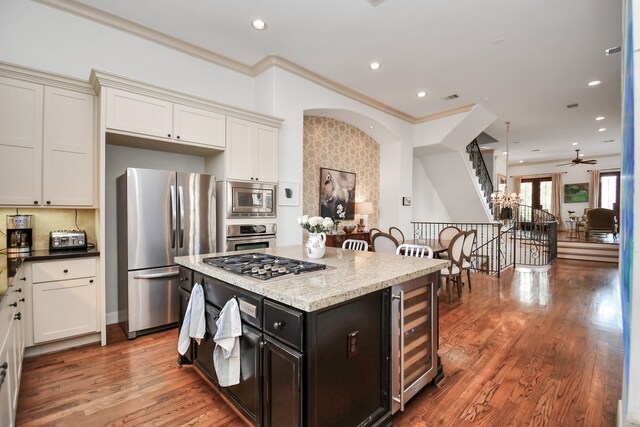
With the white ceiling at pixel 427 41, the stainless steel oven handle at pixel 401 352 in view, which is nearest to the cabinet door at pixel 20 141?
the white ceiling at pixel 427 41

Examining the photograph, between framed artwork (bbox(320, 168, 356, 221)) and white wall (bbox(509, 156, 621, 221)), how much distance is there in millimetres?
11359

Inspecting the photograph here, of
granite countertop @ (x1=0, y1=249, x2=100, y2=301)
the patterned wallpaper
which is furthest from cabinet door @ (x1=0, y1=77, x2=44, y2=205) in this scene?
the patterned wallpaper

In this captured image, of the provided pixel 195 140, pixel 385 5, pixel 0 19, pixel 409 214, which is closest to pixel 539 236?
pixel 409 214

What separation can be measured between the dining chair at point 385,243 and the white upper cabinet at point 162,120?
244 cm

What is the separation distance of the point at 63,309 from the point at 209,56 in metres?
3.40

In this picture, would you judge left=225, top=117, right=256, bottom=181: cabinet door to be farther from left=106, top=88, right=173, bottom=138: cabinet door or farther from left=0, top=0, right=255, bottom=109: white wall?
left=0, top=0, right=255, bottom=109: white wall

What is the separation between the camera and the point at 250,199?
3736mm

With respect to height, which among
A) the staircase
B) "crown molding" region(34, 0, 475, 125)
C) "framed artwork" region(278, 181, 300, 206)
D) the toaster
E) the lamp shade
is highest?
"crown molding" region(34, 0, 475, 125)

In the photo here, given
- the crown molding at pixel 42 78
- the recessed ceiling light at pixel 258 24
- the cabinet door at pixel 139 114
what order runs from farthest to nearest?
the recessed ceiling light at pixel 258 24, the cabinet door at pixel 139 114, the crown molding at pixel 42 78

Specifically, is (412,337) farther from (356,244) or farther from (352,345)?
(356,244)

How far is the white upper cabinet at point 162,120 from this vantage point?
2.82 meters

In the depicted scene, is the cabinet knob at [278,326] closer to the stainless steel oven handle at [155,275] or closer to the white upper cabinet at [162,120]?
the stainless steel oven handle at [155,275]

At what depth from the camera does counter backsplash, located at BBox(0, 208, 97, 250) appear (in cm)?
277

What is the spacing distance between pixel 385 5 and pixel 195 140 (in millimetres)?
2512
